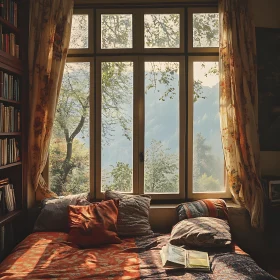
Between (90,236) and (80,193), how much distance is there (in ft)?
2.54

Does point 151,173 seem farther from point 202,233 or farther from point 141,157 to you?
point 202,233

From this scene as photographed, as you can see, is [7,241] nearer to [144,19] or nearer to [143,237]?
[143,237]

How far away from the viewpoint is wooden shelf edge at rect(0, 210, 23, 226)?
296cm

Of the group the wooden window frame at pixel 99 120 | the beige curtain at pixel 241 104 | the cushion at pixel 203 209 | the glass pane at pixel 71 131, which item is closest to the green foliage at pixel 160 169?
the wooden window frame at pixel 99 120

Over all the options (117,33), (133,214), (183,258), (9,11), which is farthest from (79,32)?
(183,258)

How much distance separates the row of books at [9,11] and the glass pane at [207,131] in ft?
6.27

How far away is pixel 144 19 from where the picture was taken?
3689 mm

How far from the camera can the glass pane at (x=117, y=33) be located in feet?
12.1

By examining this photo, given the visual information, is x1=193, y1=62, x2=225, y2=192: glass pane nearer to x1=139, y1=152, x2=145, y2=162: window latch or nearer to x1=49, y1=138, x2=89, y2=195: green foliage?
x1=139, y1=152, x2=145, y2=162: window latch

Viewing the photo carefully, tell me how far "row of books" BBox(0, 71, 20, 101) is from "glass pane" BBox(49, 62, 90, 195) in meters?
0.51

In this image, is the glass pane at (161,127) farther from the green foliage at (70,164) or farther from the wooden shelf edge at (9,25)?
the wooden shelf edge at (9,25)

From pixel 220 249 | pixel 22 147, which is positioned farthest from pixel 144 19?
Answer: pixel 220 249

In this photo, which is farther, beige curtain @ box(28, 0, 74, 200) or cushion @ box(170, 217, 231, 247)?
beige curtain @ box(28, 0, 74, 200)

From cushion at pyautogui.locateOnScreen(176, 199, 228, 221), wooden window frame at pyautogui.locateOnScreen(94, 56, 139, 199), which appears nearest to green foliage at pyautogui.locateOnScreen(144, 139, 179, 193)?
wooden window frame at pyautogui.locateOnScreen(94, 56, 139, 199)
